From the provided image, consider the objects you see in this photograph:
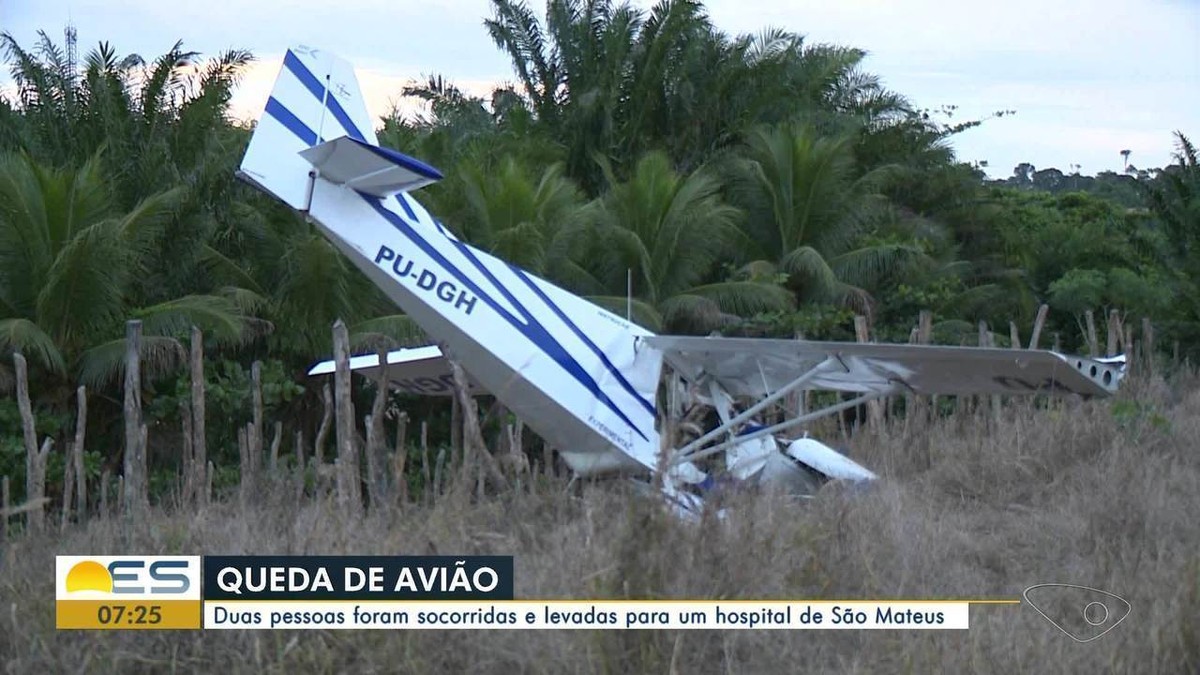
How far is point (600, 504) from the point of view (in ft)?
21.4

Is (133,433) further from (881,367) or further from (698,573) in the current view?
(698,573)

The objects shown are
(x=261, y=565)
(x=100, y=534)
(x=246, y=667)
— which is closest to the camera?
(x=246, y=667)

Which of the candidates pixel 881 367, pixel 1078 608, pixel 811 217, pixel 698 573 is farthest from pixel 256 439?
pixel 811 217

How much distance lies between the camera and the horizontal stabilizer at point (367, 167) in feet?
32.6

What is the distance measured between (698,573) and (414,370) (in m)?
8.07

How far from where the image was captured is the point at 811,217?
2058 centimetres

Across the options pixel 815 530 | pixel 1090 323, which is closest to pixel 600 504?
pixel 815 530

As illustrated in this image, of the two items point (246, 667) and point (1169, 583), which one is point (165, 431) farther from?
point (1169, 583)

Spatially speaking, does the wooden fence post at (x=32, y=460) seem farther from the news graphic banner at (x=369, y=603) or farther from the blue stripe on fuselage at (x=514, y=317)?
the blue stripe on fuselage at (x=514, y=317)

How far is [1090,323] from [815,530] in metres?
13.3

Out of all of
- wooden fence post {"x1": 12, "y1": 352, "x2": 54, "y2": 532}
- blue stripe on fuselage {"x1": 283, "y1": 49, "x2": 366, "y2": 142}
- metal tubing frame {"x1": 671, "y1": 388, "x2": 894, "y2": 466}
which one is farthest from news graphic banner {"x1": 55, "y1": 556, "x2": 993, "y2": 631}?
blue stripe on fuselage {"x1": 283, "y1": 49, "x2": 366, "y2": 142}

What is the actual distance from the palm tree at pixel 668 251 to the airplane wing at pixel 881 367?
6035mm

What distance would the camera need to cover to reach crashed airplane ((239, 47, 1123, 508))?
33.9ft

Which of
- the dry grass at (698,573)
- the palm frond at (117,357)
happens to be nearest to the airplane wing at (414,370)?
the palm frond at (117,357)
